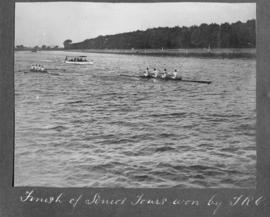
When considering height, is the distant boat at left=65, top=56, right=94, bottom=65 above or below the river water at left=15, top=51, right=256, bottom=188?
above

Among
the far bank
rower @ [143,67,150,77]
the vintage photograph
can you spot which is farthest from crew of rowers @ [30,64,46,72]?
rower @ [143,67,150,77]

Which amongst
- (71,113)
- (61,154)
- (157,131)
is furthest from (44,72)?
(157,131)

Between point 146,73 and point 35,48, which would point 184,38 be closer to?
point 146,73

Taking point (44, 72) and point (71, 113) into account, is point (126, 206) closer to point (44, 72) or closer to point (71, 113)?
point (71, 113)

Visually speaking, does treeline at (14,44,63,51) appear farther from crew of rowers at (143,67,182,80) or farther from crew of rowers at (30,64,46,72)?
crew of rowers at (143,67,182,80)
